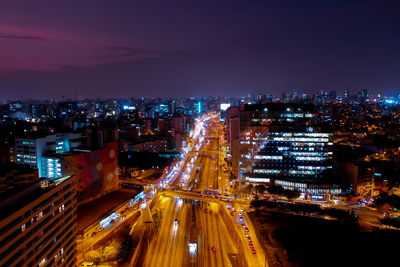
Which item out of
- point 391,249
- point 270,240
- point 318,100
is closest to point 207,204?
point 270,240

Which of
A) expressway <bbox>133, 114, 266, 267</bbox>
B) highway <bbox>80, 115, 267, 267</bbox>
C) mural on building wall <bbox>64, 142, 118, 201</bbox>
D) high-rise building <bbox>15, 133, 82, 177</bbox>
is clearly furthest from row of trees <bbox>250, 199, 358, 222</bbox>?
high-rise building <bbox>15, 133, 82, 177</bbox>

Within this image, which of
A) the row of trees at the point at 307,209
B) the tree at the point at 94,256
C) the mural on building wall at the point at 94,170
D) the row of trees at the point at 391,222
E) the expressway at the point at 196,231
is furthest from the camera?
the mural on building wall at the point at 94,170

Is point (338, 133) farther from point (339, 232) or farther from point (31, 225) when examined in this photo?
point (31, 225)

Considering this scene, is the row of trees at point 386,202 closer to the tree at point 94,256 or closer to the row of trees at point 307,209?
the row of trees at point 307,209

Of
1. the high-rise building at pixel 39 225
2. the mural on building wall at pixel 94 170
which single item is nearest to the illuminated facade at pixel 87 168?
the mural on building wall at pixel 94 170

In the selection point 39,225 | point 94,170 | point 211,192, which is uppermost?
point 39,225

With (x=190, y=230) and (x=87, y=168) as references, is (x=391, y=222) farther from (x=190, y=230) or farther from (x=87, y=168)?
(x=87, y=168)

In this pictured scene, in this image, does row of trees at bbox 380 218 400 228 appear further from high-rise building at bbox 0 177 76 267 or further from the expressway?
high-rise building at bbox 0 177 76 267

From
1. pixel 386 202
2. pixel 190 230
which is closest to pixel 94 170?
pixel 190 230
